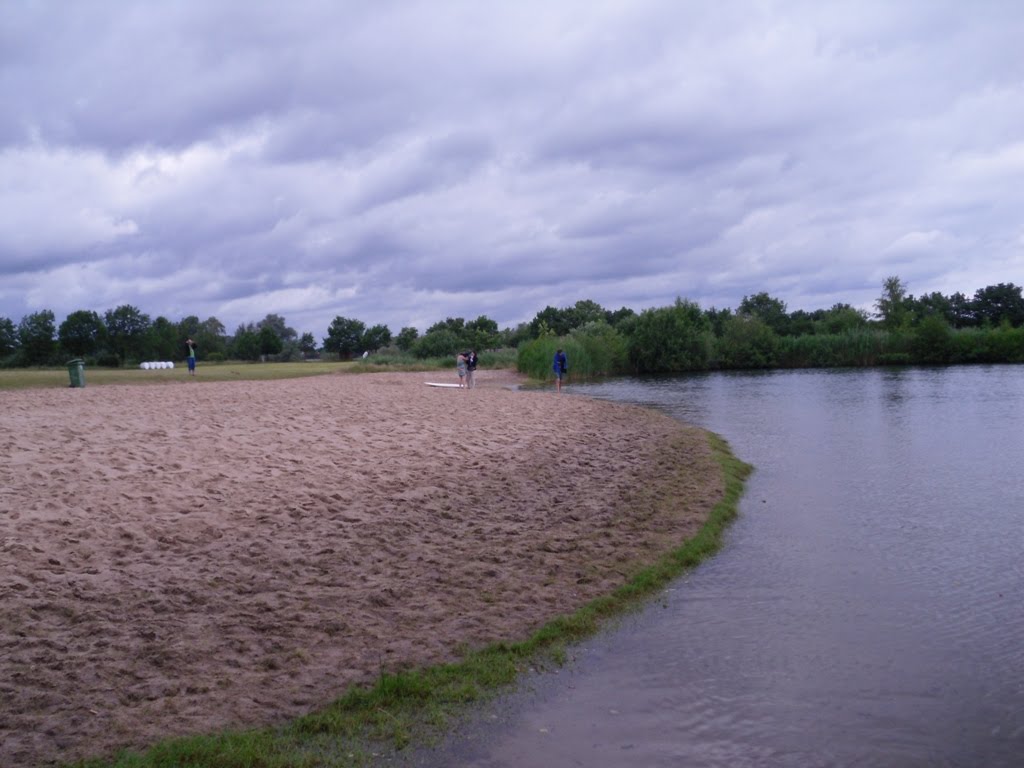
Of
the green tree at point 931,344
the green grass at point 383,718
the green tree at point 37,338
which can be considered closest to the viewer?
the green grass at point 383,718

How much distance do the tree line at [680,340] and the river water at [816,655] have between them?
1687 inches

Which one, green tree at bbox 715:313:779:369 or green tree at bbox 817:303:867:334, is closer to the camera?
green tree at bbox 715:313:779:369

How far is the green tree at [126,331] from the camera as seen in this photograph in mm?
70625

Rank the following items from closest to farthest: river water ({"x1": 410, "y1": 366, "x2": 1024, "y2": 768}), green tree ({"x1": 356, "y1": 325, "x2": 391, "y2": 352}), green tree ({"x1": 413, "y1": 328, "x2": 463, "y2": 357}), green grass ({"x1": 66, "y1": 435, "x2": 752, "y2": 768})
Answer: green grass ({"x1": 66, "y1": 435, "x2": 752, "y2": 768}) → river water ({"x1": 410, "y1": 366, "x2": 1024, "y2": 768}) → green tree ({"x1": 413, "y1": 328, "x2": 463, "y2": 357}) → green tree ({"x1": 356, "y1": 325, "x2": 391, "y2": 352})

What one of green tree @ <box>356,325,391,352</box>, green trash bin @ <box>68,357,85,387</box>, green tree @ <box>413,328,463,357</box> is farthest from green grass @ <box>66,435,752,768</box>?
green tree @ <box>356,325,391,352</box>

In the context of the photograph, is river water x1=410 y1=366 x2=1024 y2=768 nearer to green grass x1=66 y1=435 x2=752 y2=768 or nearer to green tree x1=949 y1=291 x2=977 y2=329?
Answer: green grass x1=66 y1=435 x2=752 y2=768

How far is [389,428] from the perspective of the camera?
18000 mm

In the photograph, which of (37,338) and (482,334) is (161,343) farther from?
(482,334)

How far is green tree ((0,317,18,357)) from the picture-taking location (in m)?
66.1

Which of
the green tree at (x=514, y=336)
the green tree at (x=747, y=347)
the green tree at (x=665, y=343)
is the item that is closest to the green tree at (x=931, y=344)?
the green tree at (x=747, y=347)

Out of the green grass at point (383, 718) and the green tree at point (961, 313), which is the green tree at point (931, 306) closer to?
the green tree at point (961, 313)

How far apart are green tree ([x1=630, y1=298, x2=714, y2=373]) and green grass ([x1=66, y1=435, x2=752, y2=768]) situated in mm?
67463

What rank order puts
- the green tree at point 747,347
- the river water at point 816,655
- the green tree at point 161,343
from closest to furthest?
the river water at point 816,655 → the green tree at point 161,343 → the green tree at point 747,347

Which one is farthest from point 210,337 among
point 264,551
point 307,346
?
point 264,551
